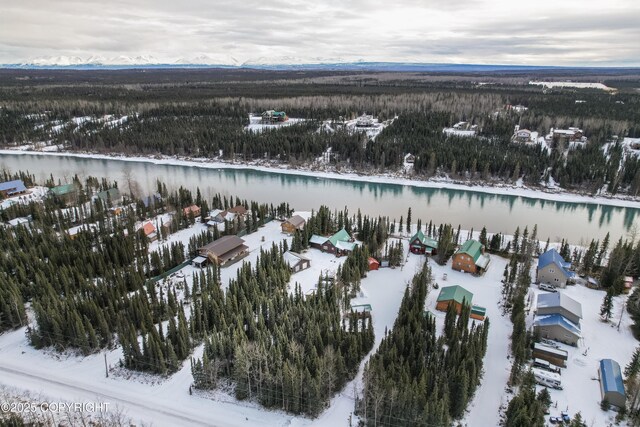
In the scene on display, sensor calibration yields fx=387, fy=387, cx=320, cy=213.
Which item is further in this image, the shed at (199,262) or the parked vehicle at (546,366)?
the shed at (199,262)

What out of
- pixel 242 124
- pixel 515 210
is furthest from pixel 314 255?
pixel 242 124

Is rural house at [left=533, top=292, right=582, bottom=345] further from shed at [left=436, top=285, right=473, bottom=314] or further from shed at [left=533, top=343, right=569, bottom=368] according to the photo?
shed at [left=436, top=285, right=473, bottom=314]

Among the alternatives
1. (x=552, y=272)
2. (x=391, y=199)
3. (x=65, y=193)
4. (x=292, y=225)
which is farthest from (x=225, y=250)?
(x=391, y=199)

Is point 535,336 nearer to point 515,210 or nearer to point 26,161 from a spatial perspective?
point 515,210

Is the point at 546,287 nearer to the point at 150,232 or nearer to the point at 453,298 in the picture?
the point at 453,298

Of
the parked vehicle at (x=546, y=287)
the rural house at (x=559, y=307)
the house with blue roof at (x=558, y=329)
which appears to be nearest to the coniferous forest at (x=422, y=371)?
the house with blue roof at (x=558, y=329)

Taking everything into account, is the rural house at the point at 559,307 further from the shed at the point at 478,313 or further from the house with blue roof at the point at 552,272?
the house with blue roof at the point at 552,272

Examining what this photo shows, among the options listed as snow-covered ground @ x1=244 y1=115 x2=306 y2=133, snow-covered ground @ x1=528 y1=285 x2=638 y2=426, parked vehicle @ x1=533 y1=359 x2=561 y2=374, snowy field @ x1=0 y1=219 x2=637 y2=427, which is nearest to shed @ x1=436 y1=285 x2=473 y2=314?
snowy field @ x1=0 y1=219 x2=637 y2=427
